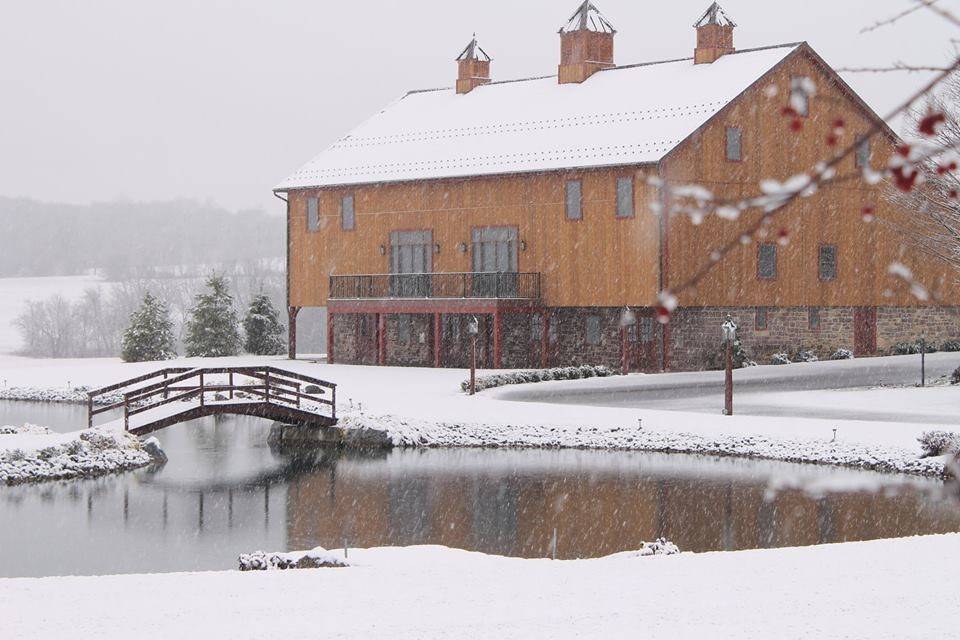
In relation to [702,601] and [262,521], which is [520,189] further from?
[702,601]

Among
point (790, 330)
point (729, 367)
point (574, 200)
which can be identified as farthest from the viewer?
point (790, 330)

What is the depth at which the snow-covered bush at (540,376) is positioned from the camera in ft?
113

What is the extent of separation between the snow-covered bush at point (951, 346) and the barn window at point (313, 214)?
22266 millimetres

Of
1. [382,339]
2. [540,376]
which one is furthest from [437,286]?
[540,376]

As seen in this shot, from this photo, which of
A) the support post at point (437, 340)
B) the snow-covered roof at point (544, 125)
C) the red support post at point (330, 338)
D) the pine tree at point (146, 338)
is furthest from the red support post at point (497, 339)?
the pine tree at point (146, 338)

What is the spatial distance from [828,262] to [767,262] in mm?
2798

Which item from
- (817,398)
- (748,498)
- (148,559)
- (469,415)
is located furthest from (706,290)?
(148,559)

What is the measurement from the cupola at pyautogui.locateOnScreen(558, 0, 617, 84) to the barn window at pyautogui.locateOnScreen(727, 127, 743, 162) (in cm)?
708

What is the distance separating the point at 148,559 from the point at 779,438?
12.8 meters

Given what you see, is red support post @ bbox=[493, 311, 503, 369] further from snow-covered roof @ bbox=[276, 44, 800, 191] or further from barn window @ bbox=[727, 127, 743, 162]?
barn window @ bbox=[727, 127, 743, 162]

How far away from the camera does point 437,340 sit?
135ft

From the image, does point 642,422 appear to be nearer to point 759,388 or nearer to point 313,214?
point 759,388

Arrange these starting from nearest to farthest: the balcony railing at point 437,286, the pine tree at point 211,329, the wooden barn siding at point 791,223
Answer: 1. the wooden barn siding at point 791,223
2. the balcony railing at point 437,286
3. the pine tree at point 211,329

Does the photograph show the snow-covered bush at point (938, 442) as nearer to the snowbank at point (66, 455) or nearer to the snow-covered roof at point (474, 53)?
the snowbank at point (66, 455)
